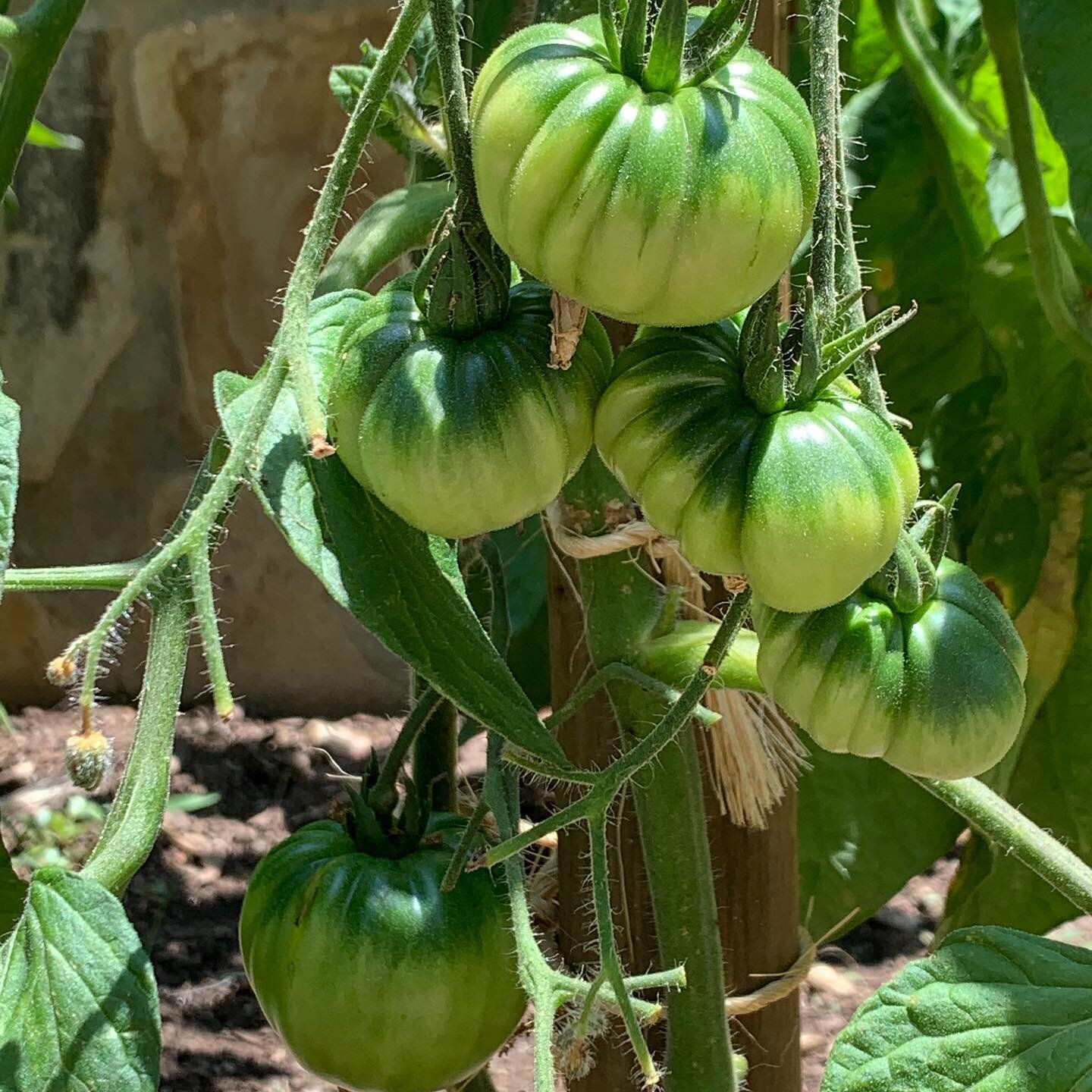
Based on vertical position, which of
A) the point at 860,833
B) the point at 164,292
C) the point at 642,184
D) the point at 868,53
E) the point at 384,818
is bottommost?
the point at 860,833

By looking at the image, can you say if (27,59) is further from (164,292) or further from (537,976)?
(164,292)

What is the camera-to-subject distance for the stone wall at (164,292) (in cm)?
196

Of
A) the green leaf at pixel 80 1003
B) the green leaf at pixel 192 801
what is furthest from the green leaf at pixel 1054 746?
the green leaf at pixel 192 801

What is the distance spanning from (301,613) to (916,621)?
179 cm

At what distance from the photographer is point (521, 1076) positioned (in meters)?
1.44

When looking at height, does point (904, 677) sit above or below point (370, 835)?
above

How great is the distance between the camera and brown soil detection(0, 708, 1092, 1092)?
4.86 ft

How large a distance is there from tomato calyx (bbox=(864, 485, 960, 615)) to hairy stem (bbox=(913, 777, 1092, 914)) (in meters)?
0.15

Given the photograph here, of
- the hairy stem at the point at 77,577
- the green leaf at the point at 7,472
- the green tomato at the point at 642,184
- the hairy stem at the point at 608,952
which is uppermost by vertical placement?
the green tomato at the point at 642,184

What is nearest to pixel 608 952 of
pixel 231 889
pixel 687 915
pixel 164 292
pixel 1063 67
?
pixel 687 915

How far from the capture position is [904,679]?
0.48m

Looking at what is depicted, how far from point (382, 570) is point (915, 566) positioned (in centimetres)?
21

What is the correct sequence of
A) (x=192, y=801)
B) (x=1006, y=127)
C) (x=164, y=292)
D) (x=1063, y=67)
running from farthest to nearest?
(x=164, y=292)
(x=192, y=801)
(x=1006, y=127)
(x=1063, y=67)

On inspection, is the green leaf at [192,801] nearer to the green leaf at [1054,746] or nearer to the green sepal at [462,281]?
the green leaf at [1054,746]
